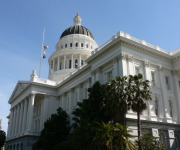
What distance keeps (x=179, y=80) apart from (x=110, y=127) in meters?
20.2

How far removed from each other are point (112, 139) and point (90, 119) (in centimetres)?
499

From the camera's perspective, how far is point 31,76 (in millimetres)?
45406

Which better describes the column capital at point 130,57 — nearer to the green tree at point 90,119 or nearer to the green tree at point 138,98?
the green tree at point 90,119

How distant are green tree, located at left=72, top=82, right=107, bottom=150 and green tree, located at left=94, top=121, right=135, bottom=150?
1.02 meters

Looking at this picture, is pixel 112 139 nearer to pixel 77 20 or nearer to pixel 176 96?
pixel 176 96

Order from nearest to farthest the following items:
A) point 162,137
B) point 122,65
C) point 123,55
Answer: point 122,65 → point 123,55 → point 162,137

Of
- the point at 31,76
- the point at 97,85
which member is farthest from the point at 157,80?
the point at 31,76

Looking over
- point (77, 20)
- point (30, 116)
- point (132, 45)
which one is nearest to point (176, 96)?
point (132, 45)

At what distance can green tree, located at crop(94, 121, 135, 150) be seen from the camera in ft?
58.3

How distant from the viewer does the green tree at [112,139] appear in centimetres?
1778

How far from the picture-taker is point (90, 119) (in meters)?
22.7

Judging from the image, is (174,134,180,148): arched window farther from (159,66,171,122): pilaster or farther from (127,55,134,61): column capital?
(127,55,134,61): column capital

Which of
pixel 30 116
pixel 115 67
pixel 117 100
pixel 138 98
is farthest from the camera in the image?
pixel 30 116

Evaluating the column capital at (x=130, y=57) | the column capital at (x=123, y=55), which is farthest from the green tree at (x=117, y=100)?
the column capital at (x=130, y=57)
